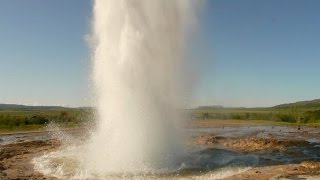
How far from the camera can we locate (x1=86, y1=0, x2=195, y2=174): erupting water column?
22.0 metres

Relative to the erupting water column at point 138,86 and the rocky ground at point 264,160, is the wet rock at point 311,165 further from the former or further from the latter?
the erupting water column at point 138,86

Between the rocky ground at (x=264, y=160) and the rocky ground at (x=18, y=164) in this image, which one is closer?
the rocky ground at (x=264, y=160)

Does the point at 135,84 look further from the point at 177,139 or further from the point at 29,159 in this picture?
the point at 29,159

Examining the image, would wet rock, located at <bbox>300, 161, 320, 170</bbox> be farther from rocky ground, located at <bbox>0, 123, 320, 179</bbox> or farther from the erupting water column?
the erupting water column

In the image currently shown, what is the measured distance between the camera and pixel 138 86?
2272 centimetres

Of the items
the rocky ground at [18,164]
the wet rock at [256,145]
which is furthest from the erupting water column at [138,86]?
the wet rock at [256,145]

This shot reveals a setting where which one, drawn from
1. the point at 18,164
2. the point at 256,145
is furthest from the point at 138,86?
the point at 256,145

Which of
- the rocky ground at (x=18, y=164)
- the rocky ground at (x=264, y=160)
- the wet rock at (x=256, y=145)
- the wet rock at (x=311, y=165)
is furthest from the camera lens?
the wet rock at (x=256, y=145)

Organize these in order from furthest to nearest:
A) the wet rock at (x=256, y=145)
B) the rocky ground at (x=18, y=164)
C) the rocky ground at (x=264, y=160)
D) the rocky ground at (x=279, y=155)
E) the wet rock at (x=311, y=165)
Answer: the wet rock at (x=256, y=145)
the wet rock at (x=311, y=165)
the rocky ground at (x=18, y=164)
the rocky ground at (x=264, y=160)
the rocky ground at (x=279, y=155)

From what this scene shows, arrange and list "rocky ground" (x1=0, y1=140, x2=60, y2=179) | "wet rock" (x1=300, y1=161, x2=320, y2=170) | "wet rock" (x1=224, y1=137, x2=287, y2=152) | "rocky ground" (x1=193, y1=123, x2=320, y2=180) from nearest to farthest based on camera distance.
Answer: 1. "rocky ground" (x1=193, y1=123, x2=320, y2=180)
2. "rocky ground" (x1=0, y1=140, x2=60, y2=179)
3. "wet rock" (x1=300, y1=161, x2=320, y2=170)
4. "wet rock" (x1=224, y1=137, x2=287, y2=152)

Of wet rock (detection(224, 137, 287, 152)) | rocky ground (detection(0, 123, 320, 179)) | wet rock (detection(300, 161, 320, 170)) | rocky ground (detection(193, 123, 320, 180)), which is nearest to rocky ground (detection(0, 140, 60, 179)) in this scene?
rocky ground (detection(0, 123, 320, 179))

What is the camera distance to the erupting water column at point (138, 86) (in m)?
22.0

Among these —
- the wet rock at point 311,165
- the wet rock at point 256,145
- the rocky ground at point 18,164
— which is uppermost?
the wet rock at point 256,145

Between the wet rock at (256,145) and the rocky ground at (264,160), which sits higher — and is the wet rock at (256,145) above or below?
above
